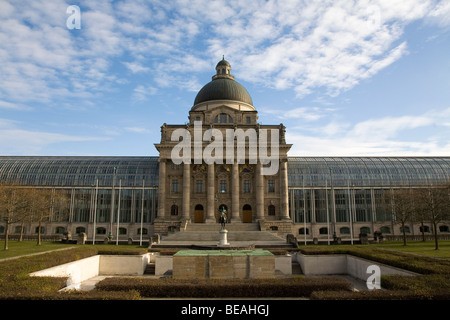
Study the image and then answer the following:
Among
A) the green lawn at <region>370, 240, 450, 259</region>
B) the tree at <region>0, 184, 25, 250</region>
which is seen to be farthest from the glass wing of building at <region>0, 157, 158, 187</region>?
the green lawn at <region>370, 240, 450, 259</region>

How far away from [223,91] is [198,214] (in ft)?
86.6

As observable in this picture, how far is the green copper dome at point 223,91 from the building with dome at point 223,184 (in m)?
0.25

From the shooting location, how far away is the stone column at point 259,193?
209 ft

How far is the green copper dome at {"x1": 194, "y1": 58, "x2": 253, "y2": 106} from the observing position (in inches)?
2916

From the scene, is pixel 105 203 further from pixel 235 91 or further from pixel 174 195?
pixel 235 91

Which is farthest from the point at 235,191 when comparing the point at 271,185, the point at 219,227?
the point at 219,227

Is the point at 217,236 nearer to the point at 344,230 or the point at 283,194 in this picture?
the point at 283,194

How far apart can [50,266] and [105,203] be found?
48674mm

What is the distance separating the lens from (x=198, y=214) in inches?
2606

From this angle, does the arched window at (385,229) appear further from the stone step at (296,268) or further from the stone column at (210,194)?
the stone step at (296,268)

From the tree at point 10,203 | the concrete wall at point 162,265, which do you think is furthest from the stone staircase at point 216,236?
the tree at point 10,203

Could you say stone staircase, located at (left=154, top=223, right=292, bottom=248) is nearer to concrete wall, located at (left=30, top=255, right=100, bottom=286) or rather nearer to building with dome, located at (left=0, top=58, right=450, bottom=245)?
building with dome, located at (left=0, top=58, right=450, bottom=245)

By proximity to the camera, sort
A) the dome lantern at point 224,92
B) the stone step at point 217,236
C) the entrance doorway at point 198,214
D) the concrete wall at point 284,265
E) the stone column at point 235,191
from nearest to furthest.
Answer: the concrete wall at point 284,265
the stone step at point 217,236
the stone column at point 235,191
the entrance doorway at point 198,214
the dome lantern at point 224,92
